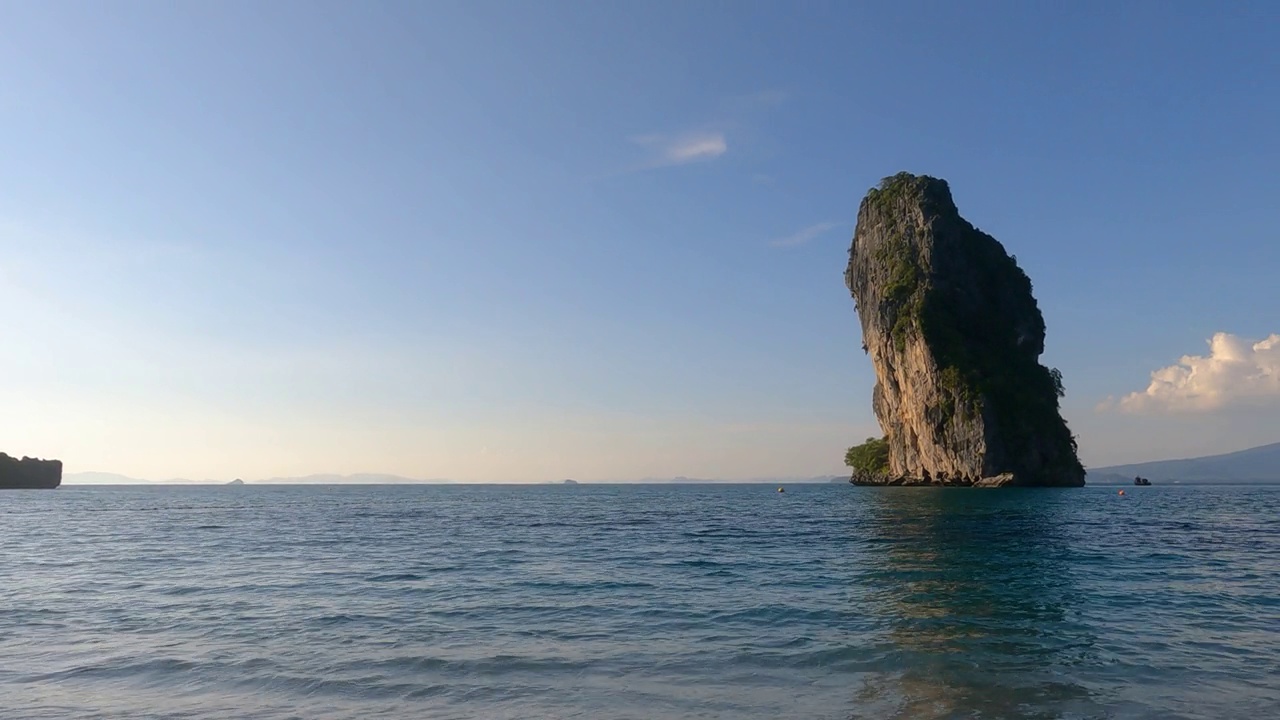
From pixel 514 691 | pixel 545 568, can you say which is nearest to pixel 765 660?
pixel 514 691

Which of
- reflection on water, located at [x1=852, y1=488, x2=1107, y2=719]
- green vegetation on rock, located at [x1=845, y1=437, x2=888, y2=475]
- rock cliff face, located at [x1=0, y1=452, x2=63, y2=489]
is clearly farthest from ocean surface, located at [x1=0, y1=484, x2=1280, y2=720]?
rock cliff face, located at [x1=0, y1=452, x2=63, y2=489]

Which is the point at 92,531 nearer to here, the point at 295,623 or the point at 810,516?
the point at 295,623

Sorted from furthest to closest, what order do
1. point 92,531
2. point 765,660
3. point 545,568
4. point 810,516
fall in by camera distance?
point 810,516 → point 92,531 → point 545,568 → point 765,660

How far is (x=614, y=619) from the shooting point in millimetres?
15945

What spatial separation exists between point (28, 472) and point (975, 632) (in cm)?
17239

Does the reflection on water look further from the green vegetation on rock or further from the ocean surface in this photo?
the green vegetation on rock

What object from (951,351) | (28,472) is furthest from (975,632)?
(28,472)

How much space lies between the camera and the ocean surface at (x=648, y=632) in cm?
1038

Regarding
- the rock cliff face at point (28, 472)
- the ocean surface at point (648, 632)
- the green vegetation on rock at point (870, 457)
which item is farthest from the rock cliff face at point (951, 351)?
the rock cliff face at point (28, 472)

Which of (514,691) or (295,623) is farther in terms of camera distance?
(295,623)

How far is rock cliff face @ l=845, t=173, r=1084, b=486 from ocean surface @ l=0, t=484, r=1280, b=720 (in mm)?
83235

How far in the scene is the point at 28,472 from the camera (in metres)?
144

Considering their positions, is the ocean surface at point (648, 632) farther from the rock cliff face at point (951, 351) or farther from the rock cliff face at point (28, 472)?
the rock cliff face at point (28, 472)

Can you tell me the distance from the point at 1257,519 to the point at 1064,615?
130ft
